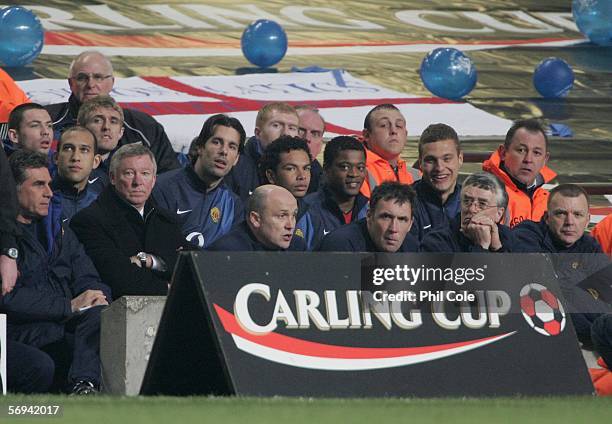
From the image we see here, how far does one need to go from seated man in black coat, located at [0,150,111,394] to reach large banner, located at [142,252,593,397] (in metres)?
1.21

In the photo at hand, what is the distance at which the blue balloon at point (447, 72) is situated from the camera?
14250 mm

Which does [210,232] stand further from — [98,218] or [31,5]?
[31,5]

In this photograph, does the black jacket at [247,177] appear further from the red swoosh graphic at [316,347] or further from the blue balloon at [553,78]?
the blue balloon at [553,78]

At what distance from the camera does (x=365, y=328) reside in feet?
19.0

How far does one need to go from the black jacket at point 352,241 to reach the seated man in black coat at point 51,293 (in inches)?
50.8

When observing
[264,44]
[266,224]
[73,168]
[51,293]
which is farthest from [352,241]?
[264,44]

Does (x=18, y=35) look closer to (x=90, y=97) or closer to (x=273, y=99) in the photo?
(x=273, y=99)

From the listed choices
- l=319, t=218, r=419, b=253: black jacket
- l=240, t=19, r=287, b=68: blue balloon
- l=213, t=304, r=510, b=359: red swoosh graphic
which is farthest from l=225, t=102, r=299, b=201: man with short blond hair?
l=240, t=19, r=287, b=68: blue balloon

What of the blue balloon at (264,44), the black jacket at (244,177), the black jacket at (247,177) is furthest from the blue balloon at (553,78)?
the black jacket at (244,177)

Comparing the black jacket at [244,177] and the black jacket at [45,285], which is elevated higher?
the black jacket at [244,177]

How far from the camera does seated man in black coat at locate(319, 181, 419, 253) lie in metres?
7.50

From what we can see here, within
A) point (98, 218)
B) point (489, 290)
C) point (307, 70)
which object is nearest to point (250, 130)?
point (307, 70)

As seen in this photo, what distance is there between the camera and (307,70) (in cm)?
1525

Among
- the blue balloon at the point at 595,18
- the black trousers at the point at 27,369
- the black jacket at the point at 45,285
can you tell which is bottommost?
the black trousers at the point at 27,369
